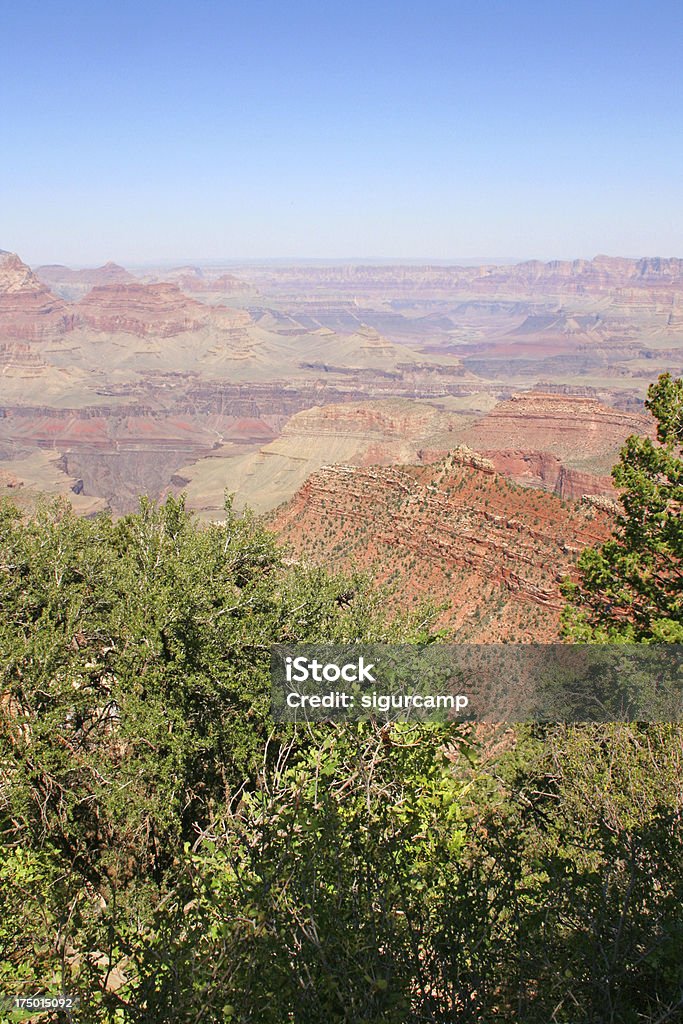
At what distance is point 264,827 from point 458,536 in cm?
2373

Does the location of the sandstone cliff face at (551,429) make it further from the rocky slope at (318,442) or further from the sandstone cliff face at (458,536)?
the sandstone cliff face at (458,536)

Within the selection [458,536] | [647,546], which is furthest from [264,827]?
[458,536]

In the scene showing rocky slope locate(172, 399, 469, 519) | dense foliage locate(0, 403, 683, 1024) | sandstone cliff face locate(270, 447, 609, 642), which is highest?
dense foliage locate(0, 403, 683, 1024)

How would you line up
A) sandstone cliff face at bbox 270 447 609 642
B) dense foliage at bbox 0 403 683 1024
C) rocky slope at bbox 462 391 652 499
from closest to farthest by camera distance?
dense foliage at bbox 0 403 683 1024 < sandstone cliff face at bbox 270 447 609 642 < rocky slope at bbox 462 391 652 499

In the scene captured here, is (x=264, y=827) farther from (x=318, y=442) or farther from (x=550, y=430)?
(x=318, y=442)

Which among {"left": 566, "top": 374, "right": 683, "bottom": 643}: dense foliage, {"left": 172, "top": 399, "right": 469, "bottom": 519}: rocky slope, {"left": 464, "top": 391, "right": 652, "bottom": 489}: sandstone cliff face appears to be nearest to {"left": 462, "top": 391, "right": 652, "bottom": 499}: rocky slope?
{"left": 464, "top": 391, "right": 652, "bottom": 489}: sandstone cliff face

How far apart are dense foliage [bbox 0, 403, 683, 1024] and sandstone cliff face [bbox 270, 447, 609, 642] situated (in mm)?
10086

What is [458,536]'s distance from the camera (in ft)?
97.1

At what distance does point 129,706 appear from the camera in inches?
438

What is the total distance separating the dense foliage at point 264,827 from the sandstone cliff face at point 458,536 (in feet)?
33.1

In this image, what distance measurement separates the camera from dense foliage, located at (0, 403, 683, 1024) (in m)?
5.45

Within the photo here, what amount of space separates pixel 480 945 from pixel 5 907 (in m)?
5.26

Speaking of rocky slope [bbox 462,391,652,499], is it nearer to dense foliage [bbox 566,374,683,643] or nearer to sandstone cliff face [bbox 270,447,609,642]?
sandstone cliff face [bbox 270,447,609,642]

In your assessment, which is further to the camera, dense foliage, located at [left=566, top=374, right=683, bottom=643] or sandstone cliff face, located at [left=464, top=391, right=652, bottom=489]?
sandstone cliff face, located at [left=464, top=391, right=652, bottom=489]
